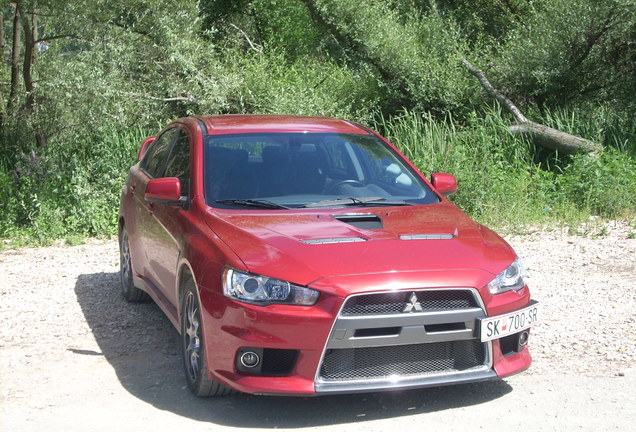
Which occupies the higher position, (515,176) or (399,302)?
(399,302)

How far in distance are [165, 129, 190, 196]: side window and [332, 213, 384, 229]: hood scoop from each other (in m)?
1.12

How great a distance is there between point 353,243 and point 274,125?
6.12ft

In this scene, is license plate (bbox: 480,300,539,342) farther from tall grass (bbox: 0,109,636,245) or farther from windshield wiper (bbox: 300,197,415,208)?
tall grass (bbox: 0,109,636,245)

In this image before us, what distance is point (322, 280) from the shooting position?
4.51 meters

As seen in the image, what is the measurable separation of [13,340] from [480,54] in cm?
1341

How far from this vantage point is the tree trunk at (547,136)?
13.5 meters

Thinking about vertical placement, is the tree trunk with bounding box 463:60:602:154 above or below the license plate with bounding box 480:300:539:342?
below

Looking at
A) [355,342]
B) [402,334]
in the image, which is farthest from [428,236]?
[355,342]

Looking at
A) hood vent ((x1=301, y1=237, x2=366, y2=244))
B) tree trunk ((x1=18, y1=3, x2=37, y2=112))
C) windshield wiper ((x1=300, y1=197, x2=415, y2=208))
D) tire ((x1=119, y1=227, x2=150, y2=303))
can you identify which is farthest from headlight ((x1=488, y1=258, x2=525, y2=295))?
tree trunk ((x1=18, y1=3, x2=37, y2=112))

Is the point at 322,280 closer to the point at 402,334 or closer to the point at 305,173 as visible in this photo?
the point at 402,334

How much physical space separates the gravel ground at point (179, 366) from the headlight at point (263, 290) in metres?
0.69

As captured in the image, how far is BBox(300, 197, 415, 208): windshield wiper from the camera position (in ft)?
18.6

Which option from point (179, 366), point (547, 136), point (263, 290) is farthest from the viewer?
point (547, 136)

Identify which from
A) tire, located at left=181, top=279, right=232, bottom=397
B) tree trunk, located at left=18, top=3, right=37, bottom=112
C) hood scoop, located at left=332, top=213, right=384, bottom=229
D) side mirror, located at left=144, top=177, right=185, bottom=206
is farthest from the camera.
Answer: tree trunk, located at left=18, top=3, right=37, bottom=112
